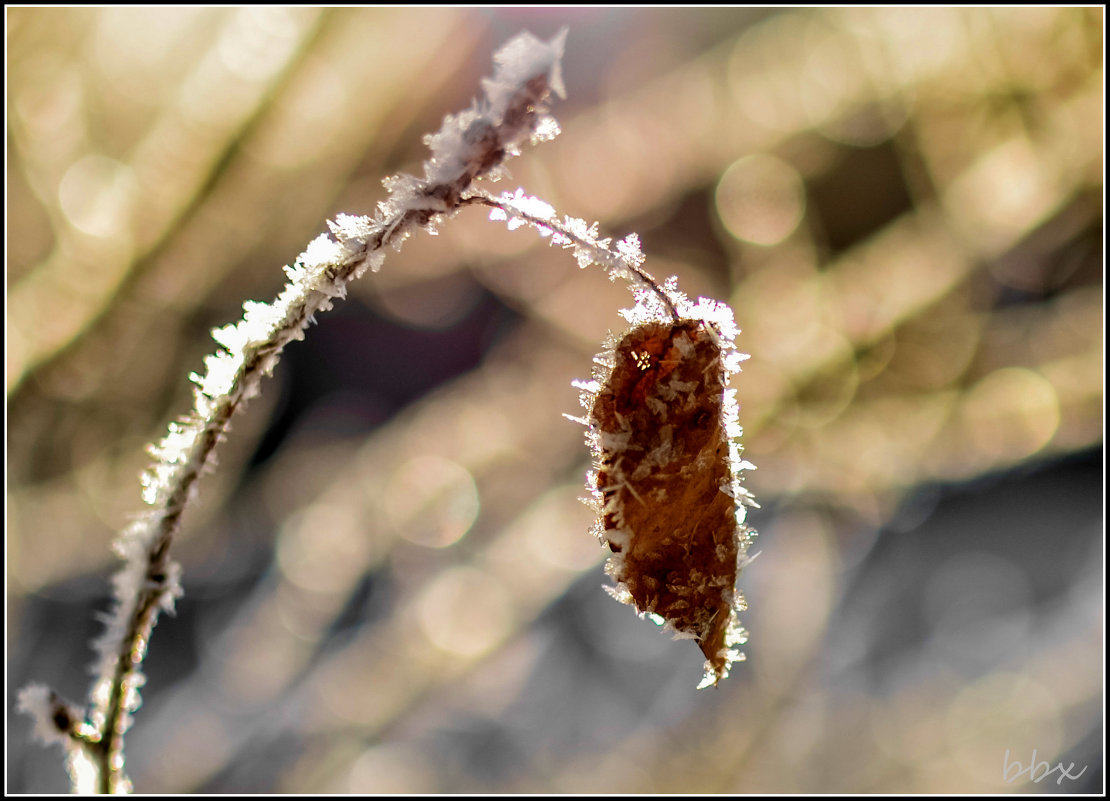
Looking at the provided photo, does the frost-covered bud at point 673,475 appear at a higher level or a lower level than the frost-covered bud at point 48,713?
higher

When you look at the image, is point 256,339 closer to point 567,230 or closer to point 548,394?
point 567,230

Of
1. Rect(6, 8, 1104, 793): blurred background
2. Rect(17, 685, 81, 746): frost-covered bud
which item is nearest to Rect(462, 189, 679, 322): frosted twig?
Rect(17, 685, 81, 746): frost-covered bud

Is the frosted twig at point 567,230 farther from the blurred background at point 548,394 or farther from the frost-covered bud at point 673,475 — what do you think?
the blurred background at point 548,394

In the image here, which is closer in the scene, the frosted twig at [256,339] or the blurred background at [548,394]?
the frosted twig at [256,339]

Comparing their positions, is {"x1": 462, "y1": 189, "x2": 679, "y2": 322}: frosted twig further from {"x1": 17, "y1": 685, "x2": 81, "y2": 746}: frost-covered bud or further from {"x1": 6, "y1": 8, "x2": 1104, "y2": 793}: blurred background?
{"x1": 6, "y1": 8, "x2": 1104, "y2": 793}: blurred background

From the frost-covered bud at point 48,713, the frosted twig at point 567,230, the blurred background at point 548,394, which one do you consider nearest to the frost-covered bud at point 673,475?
the frosted twig at point 567,230

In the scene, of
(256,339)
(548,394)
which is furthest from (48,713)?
(548,394)
